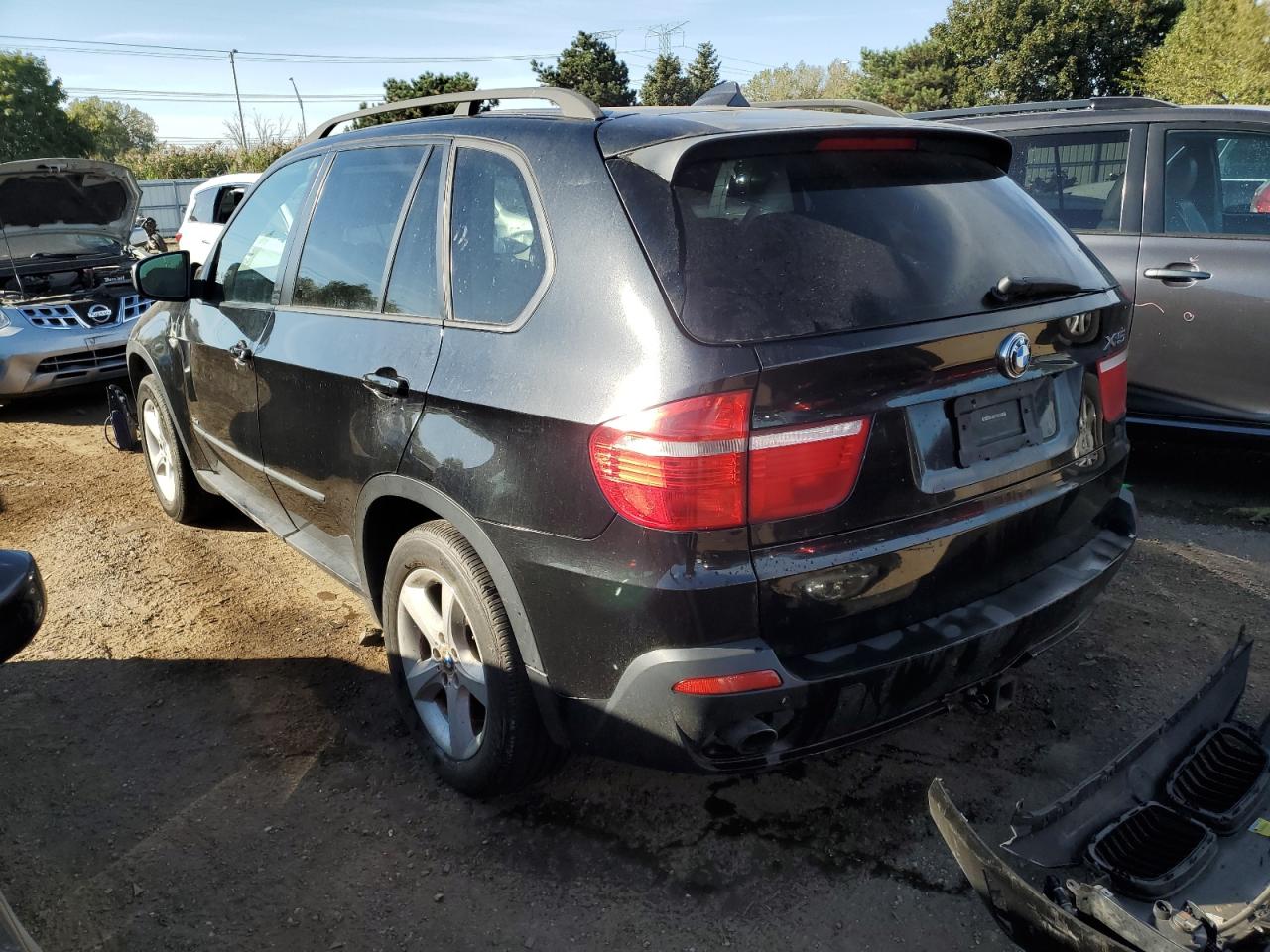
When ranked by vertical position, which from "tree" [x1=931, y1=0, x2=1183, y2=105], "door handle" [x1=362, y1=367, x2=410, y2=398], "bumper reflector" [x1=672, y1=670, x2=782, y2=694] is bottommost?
"bumper reflector" [x1=672, y1=670, x2=782, y2=694]

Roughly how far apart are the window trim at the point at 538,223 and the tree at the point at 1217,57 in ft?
89.5

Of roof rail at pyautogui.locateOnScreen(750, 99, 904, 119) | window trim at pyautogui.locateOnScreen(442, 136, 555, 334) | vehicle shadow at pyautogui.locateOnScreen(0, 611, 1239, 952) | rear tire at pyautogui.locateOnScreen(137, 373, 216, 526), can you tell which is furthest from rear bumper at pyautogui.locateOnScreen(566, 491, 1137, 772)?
rear tire at pyautogui.locateOnScreen(137, 373, 216, 526)

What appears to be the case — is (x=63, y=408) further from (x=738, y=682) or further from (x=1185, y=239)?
(x=1185, y=239)

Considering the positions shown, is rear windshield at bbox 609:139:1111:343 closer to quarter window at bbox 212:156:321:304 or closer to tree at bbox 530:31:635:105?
quarter window at bbox 212:156:321:304

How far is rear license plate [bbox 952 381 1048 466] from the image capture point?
2.21 metres

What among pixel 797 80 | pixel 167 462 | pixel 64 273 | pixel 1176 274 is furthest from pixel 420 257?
pixel 797 80

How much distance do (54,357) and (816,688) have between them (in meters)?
7.19

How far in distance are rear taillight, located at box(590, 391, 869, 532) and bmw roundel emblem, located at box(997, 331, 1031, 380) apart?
46cm

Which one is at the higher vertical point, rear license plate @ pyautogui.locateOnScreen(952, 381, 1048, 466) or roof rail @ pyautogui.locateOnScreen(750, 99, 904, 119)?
roof rail @ pyautogui.locateOnScreen(750, 99, 904, 119)

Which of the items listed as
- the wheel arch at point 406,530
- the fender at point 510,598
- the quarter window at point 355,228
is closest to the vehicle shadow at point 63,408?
the quarter window at point 355,228

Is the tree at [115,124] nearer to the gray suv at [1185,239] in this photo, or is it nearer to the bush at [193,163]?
the bush at [193,163]

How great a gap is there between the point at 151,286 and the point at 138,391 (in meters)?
1.30

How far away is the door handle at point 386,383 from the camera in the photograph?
2.59m

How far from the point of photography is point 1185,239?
4.64 metres
